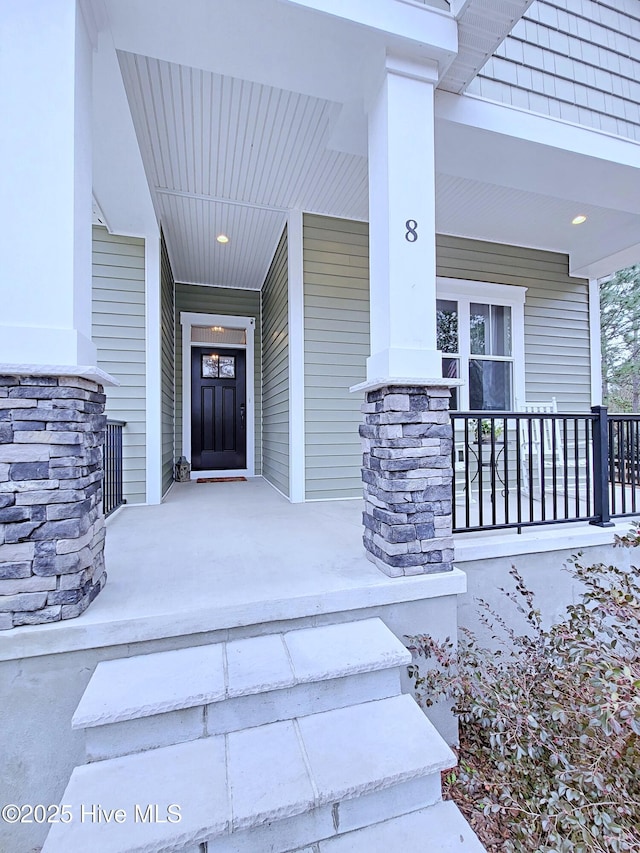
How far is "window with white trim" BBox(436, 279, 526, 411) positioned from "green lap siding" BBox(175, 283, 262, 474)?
109 inches

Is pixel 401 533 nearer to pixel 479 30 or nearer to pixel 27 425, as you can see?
pixel 27 425

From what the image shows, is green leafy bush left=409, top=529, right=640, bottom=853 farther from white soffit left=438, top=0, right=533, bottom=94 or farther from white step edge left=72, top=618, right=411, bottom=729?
white soffit left=438, top=0, right=533, bottom=94

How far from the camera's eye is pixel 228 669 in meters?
1.42

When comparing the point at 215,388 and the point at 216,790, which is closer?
the point at 216,790

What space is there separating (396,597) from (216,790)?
0.95 m

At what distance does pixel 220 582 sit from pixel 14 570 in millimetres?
770

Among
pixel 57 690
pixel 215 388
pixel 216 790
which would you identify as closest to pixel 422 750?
pixel 216 790

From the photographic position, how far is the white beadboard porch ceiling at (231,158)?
2.50 meters

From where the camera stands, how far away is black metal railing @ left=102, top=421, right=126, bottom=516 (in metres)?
3.05

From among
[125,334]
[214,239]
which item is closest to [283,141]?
[214,239]

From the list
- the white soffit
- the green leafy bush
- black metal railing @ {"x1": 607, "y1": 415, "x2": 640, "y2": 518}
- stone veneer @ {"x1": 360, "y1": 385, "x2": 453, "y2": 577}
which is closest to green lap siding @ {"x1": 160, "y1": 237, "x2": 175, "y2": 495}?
stone veneer @ {"x1": 360, "y1": 385, "x2": 453, "y2": 577}

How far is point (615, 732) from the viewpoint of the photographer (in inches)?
49.2

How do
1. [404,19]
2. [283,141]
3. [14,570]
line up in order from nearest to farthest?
[14,570]
[404,19]
[283,141]

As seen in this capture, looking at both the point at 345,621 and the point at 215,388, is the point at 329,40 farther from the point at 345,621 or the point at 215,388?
the point at 215,388
